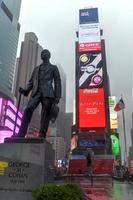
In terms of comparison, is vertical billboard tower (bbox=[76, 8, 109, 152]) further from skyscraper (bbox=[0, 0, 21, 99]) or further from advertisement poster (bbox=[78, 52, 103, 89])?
skyscraper (bbox=[0, 0, 21, 99])

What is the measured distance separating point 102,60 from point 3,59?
66727 mm

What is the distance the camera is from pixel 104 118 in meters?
68.9

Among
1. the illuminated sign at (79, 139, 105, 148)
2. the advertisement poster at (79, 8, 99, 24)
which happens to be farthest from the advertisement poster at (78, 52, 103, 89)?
the illuminated sign at (79, 139, 105, 148)

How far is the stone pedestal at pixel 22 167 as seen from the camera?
271 inches

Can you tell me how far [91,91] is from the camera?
71.6 metres

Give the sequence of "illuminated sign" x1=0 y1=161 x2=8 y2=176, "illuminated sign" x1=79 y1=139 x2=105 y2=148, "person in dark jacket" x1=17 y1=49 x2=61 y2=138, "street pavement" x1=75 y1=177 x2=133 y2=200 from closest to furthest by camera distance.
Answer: "illuminated sign" x1=0 y1=161 x2=8 y2=176 < "street pavement" x1=75 y1=177 x2=133 y2=200 < "person in dark jacket" x1=17 y1=49 x2=61 y2=138 < "illuminated sign" x1=79 y1=139 x2=105 y2=148

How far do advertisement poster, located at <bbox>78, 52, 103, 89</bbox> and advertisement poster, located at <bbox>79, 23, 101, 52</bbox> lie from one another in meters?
3.05

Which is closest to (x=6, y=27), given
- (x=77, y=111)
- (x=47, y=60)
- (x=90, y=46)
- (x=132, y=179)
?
(x=90, y=46)

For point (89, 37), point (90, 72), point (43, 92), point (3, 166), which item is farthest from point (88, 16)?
point (3, 166)

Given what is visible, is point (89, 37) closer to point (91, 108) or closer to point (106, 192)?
point (91, 108)

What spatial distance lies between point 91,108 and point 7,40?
78869 mm

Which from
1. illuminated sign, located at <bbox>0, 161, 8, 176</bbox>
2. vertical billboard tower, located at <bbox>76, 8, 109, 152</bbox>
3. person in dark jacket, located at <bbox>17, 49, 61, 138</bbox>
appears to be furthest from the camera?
vertical billboard tower, located at <bbox>76, 8, 109, 152</bbox>

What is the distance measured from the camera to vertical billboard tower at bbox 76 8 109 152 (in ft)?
225

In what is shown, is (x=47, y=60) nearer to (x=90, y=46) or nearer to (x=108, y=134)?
(x=108, y=134)
